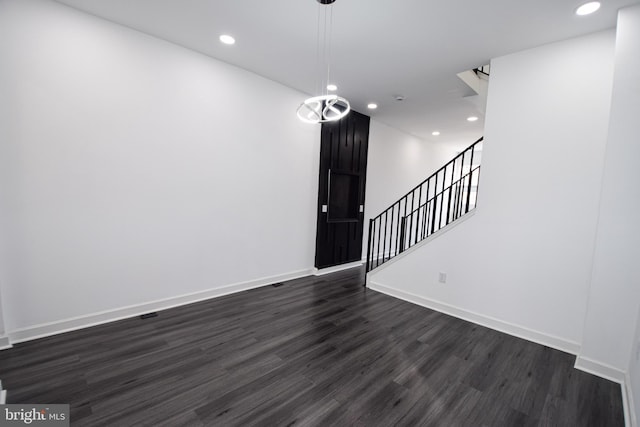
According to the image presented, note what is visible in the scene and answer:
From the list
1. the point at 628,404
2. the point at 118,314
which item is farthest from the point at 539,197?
the point at 118,314

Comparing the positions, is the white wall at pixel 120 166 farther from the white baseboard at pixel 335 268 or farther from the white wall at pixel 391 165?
the white wall at pixel 391 165

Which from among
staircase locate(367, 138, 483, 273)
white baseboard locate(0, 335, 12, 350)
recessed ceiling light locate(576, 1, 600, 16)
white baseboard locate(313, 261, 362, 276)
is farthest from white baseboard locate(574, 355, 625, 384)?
white baseboard locate(0, 335, 12, 350)

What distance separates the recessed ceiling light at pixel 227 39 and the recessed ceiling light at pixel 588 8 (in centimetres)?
342

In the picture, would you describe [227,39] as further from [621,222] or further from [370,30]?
[621,222]

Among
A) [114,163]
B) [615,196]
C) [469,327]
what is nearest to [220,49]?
[114,163]

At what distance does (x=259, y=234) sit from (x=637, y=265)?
13.7ft

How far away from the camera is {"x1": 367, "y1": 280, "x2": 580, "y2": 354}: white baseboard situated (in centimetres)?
281

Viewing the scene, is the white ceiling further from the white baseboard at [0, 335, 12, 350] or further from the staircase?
the white baseboard at [0, 335, 12, 350]

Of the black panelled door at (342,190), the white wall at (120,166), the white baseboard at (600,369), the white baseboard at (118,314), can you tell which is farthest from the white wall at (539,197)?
the white baseboard at (118,314)

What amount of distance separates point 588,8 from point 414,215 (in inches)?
217

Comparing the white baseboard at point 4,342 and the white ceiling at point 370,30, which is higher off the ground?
the white ceiling at point 370,30

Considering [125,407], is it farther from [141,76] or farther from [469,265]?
[469,265]

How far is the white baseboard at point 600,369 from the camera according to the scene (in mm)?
2336

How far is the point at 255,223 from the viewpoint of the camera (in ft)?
13.7
